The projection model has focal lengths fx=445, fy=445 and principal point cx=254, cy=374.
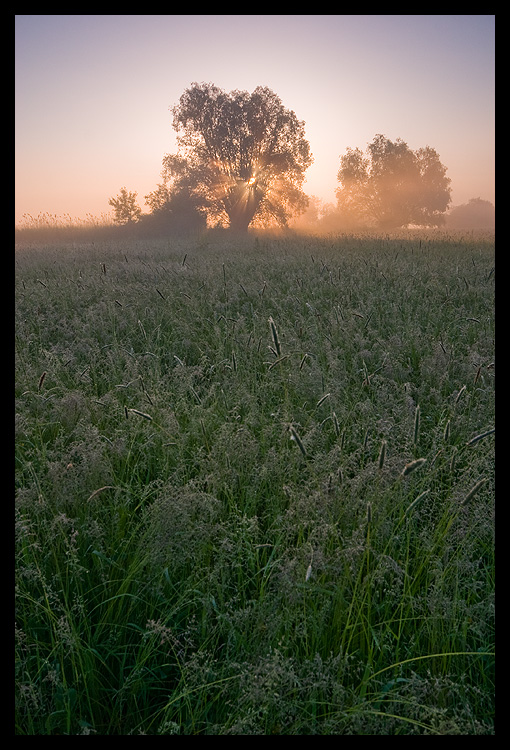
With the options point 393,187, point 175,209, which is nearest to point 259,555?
point 175,209

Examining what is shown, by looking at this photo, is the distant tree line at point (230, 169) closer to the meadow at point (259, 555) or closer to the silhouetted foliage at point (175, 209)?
the silhouetted foliage at point (175, 209)

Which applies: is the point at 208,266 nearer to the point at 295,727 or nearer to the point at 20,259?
the point at 20,259

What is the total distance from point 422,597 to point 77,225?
1037 inches

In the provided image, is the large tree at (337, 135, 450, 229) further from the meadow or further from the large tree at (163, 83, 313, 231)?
the meadow

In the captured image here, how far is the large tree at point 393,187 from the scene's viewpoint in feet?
151

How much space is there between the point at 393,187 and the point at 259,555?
166ft

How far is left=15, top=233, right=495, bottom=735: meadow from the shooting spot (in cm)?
150

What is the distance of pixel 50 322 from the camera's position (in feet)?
17.7

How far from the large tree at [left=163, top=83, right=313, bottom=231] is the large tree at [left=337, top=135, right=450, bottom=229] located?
63.7ft

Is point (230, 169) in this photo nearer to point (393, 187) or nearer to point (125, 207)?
point (125, 207)

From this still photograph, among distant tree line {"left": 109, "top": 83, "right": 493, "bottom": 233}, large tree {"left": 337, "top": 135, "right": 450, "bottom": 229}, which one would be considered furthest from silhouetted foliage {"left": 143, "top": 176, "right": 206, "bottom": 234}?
large tree {"left": 337, "top": 135, "right": 450, "bottom": 229}

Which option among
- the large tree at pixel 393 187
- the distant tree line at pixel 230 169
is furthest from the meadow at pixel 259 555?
the large tree at pixel 393 187

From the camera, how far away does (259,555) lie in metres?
2.14
